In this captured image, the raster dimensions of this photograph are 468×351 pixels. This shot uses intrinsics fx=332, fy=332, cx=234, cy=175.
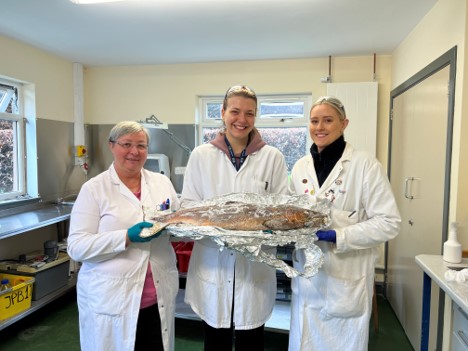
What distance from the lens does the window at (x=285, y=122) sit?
371 cm

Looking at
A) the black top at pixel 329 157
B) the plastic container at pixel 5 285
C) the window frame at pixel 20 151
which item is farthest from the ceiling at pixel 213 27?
the plastic container at pixel 5 285

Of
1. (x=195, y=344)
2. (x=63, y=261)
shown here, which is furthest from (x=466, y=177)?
(x=63, y=261)

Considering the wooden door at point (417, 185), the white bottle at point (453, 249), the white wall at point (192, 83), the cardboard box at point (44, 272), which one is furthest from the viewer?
the white wall at point (192, 83)

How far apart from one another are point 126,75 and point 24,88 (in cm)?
109

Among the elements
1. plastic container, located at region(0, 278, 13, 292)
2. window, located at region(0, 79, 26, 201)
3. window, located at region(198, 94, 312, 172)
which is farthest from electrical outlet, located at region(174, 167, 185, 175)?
plastic container, located at region(0, 278, 13, 292)

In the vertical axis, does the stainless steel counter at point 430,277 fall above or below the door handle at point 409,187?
below

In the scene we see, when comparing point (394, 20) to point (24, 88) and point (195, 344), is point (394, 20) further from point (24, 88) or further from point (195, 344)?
point (24, 88)

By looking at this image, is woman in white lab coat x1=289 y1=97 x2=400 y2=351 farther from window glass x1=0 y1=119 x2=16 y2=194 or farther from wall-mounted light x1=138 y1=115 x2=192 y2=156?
window glass x1=0 y1=119 x2=16 y2=194

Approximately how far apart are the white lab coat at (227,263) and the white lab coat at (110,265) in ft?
0.60

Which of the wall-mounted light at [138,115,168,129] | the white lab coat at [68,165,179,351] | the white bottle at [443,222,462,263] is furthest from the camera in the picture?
the wall-mounted light at [138,115,168,129]

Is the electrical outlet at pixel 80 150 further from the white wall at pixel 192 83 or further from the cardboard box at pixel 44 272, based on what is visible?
the cardboard box at pixel 44 272

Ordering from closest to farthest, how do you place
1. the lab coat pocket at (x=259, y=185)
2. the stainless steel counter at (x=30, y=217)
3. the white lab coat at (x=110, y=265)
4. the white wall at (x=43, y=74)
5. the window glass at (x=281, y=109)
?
the white lab coat at (x=110, y=265), the lab coat pocket at (x=259, y=185), the stainless steel counter at (x=30, y=217), the white wall at (x=43, y=74), the window glass at (x=281, y=109)

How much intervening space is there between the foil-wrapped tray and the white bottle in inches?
34.1

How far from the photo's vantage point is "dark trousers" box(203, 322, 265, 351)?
1484 millimetres
